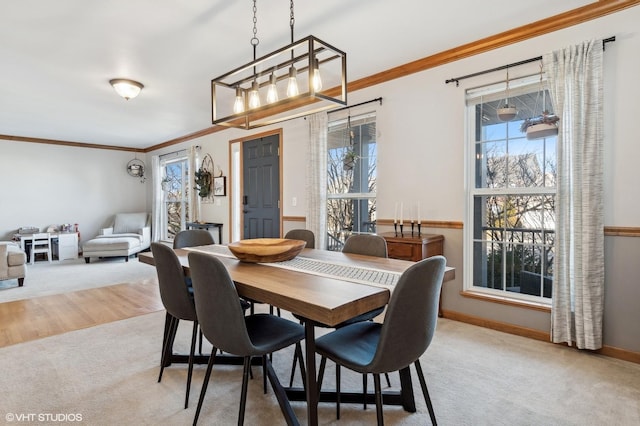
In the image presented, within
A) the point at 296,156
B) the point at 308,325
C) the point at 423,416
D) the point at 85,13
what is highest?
the point at 85,13

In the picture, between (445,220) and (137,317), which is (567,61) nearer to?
(445,220)

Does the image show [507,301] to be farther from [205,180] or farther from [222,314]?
[205,180]

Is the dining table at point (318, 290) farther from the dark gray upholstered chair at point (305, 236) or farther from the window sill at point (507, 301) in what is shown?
the window sill at point (507, 301)

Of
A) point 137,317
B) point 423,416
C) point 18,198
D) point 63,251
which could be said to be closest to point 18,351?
point 137,317

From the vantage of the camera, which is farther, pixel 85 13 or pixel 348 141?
pixel 348 141

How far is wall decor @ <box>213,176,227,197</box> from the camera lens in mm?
6063

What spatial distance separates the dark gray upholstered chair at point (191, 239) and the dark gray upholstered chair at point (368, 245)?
127cm

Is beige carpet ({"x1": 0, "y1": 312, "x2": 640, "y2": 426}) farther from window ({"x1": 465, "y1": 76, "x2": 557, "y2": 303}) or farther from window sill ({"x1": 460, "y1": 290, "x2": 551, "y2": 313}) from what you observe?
window ({"x1": 465, "y1": 76, "x2": 557, "y2": 303})

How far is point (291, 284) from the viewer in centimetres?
158

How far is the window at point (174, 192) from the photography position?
7348 millimetres

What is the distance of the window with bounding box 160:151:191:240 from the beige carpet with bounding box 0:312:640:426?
4784 mm

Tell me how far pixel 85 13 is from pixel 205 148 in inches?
160

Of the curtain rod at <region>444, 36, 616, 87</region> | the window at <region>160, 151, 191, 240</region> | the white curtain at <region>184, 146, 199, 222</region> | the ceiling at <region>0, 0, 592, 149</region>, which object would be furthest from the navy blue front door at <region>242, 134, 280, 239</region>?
the curtain rod at <region>444, 36, 616, 87</region>

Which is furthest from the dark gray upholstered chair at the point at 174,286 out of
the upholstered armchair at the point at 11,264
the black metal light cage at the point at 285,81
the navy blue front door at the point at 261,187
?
the upholstered armchair at the point at 11,264
